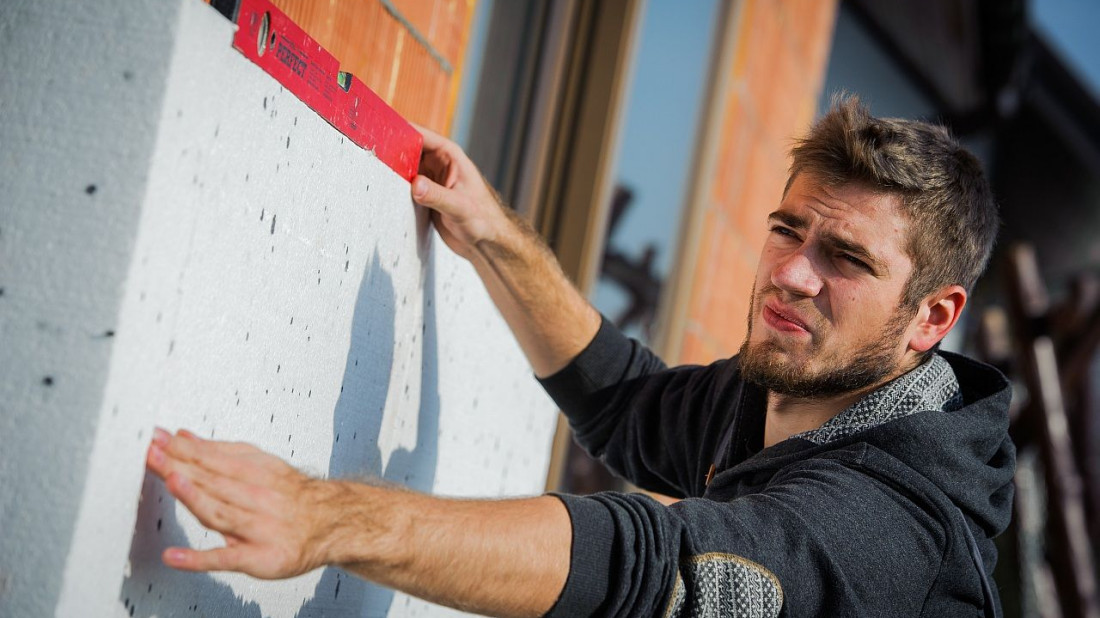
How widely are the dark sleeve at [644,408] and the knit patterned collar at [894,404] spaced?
32 centimetres

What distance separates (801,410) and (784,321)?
16cm

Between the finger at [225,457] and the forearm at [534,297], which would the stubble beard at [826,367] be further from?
the finger at [225,457]

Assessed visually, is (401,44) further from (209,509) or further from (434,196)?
(209,509)

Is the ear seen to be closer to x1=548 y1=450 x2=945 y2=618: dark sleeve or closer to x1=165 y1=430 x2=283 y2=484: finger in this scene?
x1=548 y1=450 x2=945 y2=618: dark sleeve

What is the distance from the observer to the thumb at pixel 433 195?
1391mm

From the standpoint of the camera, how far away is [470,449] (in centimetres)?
172

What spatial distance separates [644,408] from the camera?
187 centimetres

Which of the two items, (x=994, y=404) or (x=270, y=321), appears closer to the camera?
(x=270, y=321)

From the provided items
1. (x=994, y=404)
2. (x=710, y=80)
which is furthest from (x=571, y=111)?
(x=994, y=404)

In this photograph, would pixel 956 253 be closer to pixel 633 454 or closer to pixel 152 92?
pixel 633 454

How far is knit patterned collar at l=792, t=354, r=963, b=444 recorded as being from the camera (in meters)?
1.45

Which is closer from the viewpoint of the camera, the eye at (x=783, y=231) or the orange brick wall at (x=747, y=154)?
the eye at (x=783, y=231)

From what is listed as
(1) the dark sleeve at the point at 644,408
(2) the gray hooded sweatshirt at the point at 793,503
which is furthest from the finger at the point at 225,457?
(1) the dark sleeve at the point at 644,408

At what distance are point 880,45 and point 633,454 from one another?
15.4 feet
